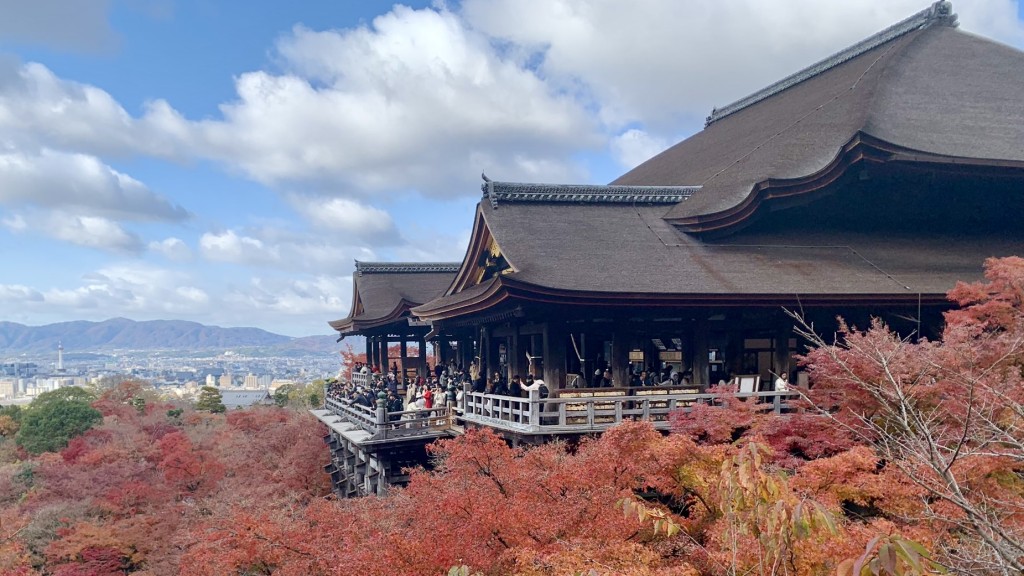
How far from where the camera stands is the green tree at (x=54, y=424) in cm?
3428

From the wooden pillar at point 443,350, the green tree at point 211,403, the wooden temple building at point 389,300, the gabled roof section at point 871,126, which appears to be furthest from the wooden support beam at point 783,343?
the green tree at point 211,403

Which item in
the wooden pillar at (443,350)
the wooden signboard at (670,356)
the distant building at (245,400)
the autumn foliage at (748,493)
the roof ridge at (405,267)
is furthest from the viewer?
the distant building at (245,400)

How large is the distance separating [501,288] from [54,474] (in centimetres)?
2110

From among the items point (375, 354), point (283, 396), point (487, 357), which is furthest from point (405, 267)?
point (283, 396)

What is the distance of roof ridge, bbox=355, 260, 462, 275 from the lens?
31.9m

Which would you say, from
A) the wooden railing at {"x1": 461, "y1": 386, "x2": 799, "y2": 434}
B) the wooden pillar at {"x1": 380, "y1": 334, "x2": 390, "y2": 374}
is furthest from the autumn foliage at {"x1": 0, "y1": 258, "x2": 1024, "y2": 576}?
the wooden pillar at {"x1": 380, "y1": 334, "x2": 390, "y2": 374}

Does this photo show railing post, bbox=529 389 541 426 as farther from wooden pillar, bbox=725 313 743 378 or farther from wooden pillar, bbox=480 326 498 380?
wooden pillar, bbox=480 326 498 380

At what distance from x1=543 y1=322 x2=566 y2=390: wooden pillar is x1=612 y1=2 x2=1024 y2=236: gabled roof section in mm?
4739

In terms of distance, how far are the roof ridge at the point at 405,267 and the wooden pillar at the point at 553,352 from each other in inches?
676

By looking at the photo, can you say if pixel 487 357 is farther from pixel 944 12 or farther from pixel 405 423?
pixel 944 12

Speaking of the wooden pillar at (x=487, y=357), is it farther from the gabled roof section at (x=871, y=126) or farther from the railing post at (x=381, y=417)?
the gabled roof section at (x=871, y=126)

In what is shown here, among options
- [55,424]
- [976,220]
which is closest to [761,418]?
[976,220]

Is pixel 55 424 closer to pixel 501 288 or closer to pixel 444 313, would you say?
pixel 444 313

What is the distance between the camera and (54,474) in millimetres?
25781
